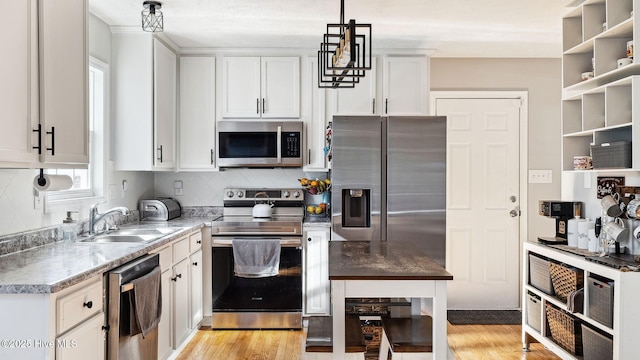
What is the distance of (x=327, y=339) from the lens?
234 centimetres

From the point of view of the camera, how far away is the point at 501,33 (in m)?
3.78

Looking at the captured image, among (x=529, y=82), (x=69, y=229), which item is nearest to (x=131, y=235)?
(x=69, y=229)

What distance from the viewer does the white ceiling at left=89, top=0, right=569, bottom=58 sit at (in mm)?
3160

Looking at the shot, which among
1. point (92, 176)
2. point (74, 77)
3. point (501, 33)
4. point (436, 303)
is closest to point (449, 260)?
point (501, 33)

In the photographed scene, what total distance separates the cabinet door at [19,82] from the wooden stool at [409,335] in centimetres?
179

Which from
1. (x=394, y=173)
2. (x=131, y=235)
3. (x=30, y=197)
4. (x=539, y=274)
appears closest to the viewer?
(x=30, y=197)

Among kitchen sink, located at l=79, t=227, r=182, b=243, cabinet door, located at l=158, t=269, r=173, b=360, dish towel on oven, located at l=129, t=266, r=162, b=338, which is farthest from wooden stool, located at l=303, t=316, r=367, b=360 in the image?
kitchen sink, located at l=79, t=227, r=182, b=243

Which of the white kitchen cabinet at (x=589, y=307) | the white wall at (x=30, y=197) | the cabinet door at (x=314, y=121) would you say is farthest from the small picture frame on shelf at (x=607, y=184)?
the white wall at (x=30, y=197)

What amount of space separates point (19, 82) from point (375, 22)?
7.99 ft

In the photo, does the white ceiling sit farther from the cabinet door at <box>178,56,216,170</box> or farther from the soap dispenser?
the soap dispenser

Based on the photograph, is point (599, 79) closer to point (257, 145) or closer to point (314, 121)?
point (314, 121)

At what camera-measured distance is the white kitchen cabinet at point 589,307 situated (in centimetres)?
239

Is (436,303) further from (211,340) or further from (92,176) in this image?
(92,176)

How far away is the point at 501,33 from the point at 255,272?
2.75 m
